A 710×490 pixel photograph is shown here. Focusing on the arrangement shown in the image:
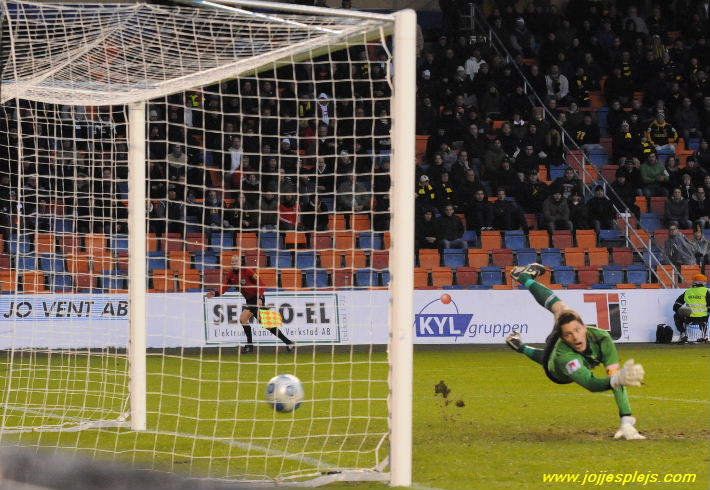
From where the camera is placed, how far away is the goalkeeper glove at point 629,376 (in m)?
9.66

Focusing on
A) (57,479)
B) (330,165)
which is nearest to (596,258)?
(330,165)

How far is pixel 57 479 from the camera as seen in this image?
13.4 ft

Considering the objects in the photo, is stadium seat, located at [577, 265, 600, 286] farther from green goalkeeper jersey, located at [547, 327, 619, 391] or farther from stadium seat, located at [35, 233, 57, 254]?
green goalkeeper jersey, located at [547, 327, 619, 391]

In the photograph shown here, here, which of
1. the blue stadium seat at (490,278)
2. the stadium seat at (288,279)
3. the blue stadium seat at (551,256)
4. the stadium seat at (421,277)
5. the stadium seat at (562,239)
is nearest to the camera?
the stadium seat at (288,279)

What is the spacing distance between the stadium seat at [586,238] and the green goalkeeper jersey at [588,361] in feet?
41.8

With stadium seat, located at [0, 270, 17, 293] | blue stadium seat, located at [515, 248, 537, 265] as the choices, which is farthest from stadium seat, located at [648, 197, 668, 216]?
stadium seat, located at [0, 270, 17, 293]

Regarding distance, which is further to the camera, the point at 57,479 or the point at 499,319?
the point at 499,319

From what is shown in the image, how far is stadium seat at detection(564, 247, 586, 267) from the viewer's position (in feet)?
74.5

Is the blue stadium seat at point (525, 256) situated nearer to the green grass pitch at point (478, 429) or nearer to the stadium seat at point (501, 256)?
the stadium seat at point (501, 256)

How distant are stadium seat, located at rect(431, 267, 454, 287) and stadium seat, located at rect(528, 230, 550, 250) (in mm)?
2134

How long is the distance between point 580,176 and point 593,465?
16.6 metres

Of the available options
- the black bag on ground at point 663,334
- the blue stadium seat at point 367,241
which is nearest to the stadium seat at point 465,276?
the blue stadium seat at point 367,241

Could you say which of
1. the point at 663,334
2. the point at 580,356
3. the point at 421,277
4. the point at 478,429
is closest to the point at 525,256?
the point at 421,277

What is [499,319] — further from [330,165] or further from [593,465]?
[593,465]
